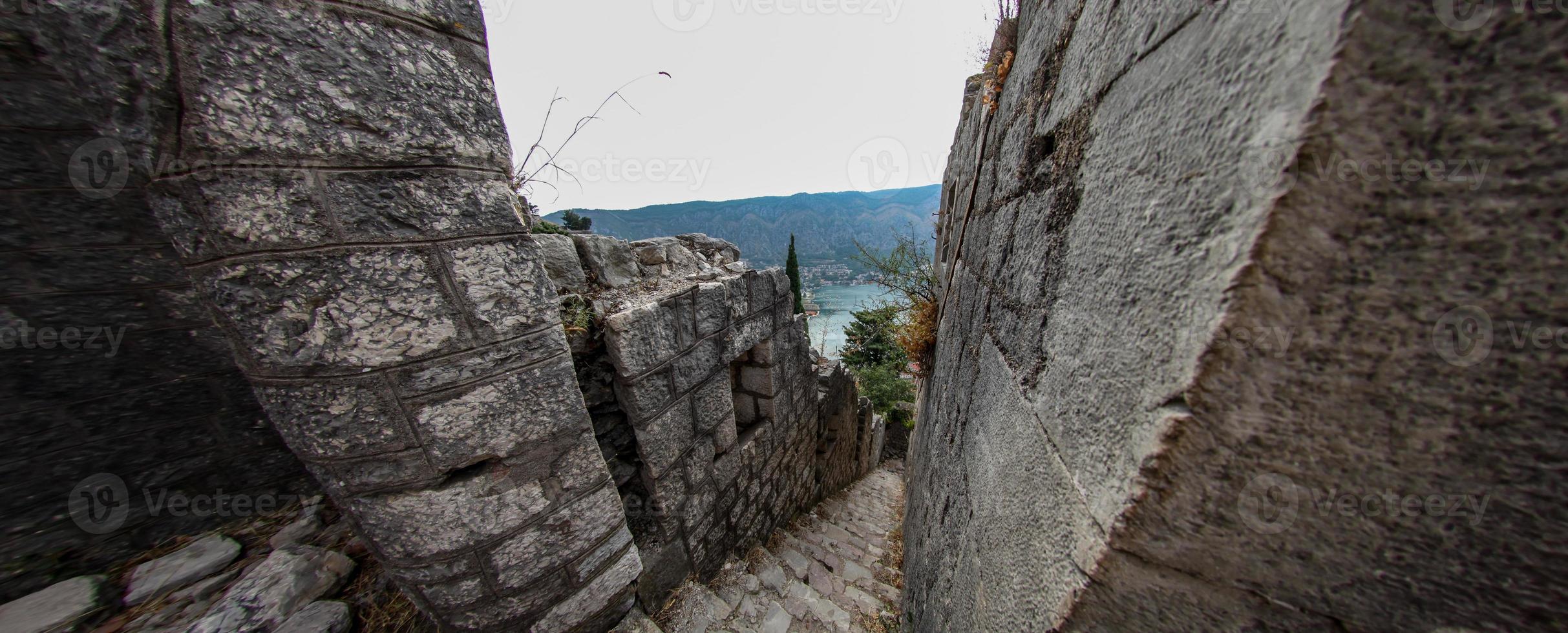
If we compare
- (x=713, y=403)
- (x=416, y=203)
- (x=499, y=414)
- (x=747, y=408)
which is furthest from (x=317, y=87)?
(x=747, y=408)

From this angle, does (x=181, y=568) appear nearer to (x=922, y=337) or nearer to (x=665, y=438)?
(x=665, y=438)

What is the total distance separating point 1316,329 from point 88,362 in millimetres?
2925

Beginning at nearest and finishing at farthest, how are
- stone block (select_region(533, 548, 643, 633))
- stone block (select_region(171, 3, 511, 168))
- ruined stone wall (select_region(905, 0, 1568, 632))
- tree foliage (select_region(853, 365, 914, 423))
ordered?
1. ruined stone wall (select_region(905, 0, 1568, 632))
2. stone block (select_region(171, 3, 511, 168))
3. stone block (select_region(533, 548, 643, 633))
4. tree foliage (select_region(853, 365, 914, 423))

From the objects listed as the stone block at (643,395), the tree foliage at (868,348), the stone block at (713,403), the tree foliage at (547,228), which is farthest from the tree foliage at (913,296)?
the tree foliage at (868,348)

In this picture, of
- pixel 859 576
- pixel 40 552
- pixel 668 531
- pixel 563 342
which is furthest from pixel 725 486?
pixel 40 552

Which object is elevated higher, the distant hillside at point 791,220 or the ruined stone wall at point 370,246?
the ruined stone wall at point 370,246

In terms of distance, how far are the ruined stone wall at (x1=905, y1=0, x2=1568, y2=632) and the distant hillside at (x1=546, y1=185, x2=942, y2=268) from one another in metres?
79.3

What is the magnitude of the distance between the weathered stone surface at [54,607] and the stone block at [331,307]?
1098 millimetres

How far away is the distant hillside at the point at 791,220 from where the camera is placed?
89625 mm

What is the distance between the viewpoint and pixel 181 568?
56.2 inches

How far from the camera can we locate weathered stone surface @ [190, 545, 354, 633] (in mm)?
1305

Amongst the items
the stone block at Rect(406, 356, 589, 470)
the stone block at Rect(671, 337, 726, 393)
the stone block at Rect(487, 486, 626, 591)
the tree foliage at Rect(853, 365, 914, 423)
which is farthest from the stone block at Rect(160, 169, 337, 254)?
the tree foliage at Rect(853, 365, 914, 423)

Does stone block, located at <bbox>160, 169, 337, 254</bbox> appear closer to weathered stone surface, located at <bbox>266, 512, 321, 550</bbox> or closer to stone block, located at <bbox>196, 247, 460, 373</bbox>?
stone block, located at <bbox>196, 247, 460, 373</bbox>

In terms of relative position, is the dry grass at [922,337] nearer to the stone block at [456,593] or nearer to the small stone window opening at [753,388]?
the small stone window opening at [753,388]
